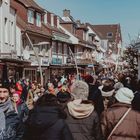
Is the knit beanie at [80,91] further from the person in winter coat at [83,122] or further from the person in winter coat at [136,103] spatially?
the person in winter coat at [136,103]

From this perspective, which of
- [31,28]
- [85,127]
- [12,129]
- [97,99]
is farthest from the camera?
[31,28]

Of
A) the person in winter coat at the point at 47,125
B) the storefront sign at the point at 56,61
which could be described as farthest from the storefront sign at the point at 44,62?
the person in winter coat at the point at 47,125

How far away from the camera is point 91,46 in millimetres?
73938

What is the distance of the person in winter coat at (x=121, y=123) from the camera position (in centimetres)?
668

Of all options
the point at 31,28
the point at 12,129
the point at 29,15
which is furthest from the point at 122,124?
the point at 29,15

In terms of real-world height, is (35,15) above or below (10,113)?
above

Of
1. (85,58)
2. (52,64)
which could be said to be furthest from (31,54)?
(85,58)

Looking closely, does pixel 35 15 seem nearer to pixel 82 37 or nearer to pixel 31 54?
pixel 31 54

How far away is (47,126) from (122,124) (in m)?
1.22

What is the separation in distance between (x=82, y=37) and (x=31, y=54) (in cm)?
2890

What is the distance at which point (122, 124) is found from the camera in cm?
672

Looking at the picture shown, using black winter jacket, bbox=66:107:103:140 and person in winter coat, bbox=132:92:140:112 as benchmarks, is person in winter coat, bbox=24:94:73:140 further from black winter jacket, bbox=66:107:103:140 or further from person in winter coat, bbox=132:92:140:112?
person in winter coat, bbox=132:92:140:112

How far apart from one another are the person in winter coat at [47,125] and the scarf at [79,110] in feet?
1.39

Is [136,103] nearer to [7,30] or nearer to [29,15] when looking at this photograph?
[7,30]
